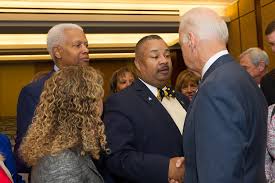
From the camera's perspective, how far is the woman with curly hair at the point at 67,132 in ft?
5.46

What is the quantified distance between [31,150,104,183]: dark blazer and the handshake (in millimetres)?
416

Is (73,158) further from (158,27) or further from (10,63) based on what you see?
(10,63)

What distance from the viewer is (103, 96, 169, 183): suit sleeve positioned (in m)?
1.95

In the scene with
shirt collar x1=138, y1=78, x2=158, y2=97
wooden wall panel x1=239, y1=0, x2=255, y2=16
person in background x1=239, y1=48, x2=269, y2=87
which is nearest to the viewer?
shirt collar x1=138, y1=78, x2=158, y2=97

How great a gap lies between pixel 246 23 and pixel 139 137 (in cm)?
545

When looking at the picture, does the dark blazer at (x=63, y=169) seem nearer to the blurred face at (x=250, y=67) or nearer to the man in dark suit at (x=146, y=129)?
the man in dark suit at (x=146, y=129)

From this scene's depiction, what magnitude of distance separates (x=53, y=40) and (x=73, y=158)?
1.02m

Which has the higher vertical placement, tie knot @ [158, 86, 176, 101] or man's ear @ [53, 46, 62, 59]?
man's ear @ [53, 46, 62, 59]

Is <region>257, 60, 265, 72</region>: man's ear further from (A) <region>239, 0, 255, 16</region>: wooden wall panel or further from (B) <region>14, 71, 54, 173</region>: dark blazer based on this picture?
(A) <region>239, 0, 255, 16</region>: wooden wall panel

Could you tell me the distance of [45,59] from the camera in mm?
11055

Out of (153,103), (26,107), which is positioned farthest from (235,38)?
(26,107)

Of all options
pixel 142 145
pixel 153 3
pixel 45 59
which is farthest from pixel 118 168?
pixel 45 59

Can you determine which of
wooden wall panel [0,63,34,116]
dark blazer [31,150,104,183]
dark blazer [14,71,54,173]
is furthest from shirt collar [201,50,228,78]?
wooden wall panel [0,63,34,116]

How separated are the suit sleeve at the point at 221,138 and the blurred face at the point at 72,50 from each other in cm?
123
